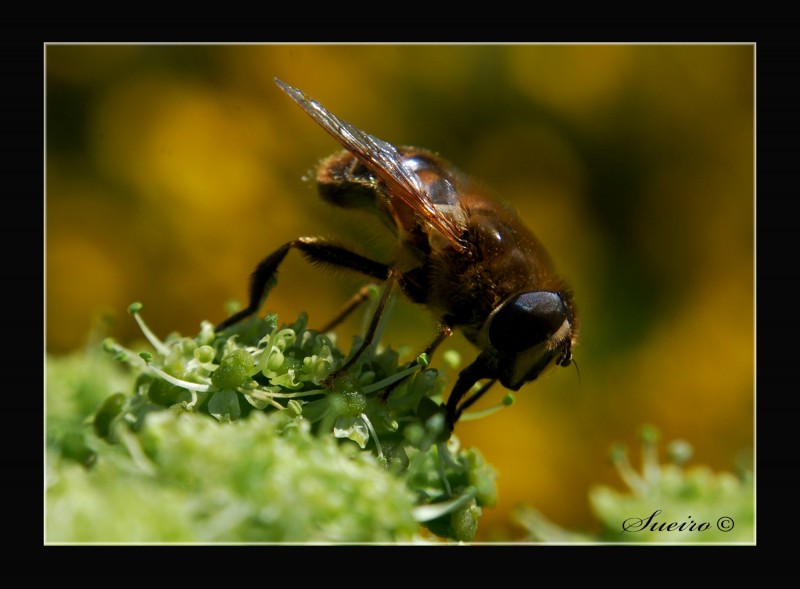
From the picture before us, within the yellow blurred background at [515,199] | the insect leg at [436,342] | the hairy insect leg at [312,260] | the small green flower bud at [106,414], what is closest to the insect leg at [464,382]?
the insect leg at [436,342]

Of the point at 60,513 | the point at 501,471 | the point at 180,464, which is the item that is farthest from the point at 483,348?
the point at 501,471

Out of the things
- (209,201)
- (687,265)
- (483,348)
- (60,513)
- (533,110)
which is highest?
(533,110)

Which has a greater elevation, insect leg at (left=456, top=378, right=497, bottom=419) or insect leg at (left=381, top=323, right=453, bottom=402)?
insect leg at (left=381, top=323, right=453, bottom=402)

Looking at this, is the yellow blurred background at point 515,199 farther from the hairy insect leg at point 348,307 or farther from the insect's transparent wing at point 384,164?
the insect's transparent wing at point 384,164

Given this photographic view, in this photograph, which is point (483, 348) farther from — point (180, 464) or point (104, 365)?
point (104, 365)

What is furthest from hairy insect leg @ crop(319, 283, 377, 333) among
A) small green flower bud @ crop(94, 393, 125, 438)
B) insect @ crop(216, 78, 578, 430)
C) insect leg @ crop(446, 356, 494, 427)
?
small green flower bud @ crop(94, 393, 125, 438)

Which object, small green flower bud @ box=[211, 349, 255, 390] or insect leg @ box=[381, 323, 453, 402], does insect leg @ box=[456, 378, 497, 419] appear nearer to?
insect leg @ box=[381, 323, 453, 402]
